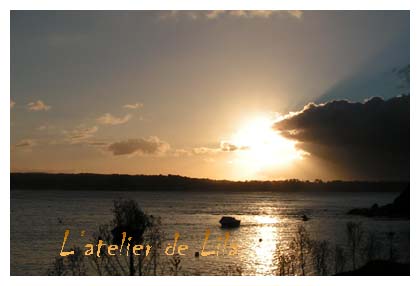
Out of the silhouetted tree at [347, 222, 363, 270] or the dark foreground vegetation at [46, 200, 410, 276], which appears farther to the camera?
the silhouetted tree at [347, 222, 363, 270]

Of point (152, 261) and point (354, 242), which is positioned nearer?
point (152, 261)

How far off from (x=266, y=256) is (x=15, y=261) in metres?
20.1

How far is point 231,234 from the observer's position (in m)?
64.6

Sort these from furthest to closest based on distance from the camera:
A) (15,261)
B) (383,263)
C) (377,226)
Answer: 1. (377,226)
2. (15,261)
3. (383,263)

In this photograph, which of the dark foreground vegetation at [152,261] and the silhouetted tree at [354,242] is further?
the silhouetted tree at [354,242]

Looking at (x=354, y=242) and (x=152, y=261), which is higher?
(x=354, y=242)

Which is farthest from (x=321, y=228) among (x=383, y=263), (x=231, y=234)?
(x=383, y=263)
